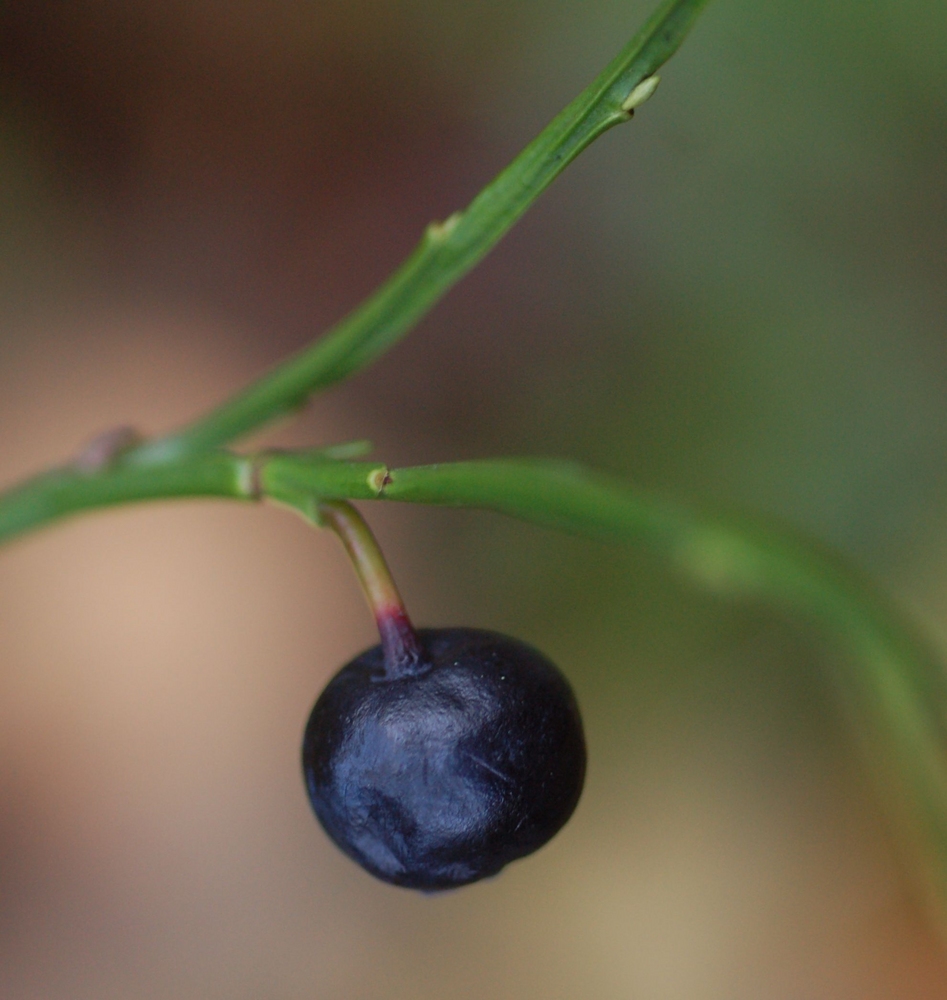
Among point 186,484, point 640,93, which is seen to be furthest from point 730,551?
point 186,484

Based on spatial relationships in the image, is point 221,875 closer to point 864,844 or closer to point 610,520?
point 864,844

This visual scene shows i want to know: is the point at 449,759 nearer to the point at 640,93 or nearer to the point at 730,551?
the point at 730,551

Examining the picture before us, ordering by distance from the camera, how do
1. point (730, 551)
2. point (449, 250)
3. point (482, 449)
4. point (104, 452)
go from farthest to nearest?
1. point (482, 449)
2. point (104, 452)
3. point (449, 250)
4. point (730, 551)

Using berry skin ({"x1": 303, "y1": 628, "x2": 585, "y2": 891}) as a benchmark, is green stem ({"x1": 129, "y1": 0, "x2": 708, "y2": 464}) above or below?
above

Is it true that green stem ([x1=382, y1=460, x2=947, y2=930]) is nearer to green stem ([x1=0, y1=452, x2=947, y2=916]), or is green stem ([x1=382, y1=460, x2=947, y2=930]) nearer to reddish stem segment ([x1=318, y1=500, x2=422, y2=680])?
green stem ([x1=0, y1=452, x2=947, y2=916])

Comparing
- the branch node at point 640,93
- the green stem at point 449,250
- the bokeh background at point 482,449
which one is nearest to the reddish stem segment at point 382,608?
the green stem at point 449,250

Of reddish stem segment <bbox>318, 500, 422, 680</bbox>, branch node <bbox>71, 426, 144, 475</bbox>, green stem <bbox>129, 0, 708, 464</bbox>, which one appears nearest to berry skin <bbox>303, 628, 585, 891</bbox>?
reddish stem segment <bbox>318, 500, 422, 680</bbox>
